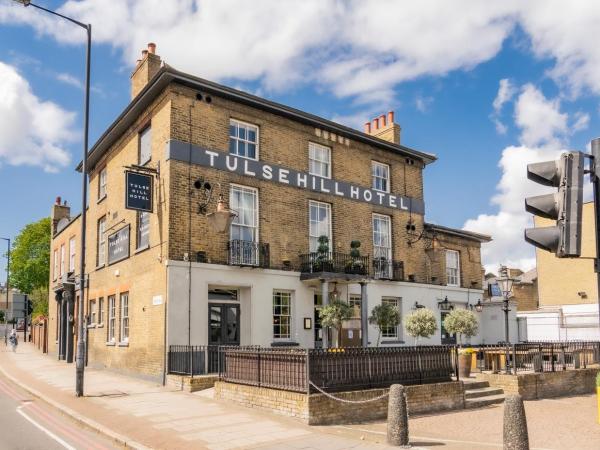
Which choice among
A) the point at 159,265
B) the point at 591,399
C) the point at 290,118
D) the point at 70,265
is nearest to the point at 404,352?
the point at 591,399

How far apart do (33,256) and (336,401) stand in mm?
56204

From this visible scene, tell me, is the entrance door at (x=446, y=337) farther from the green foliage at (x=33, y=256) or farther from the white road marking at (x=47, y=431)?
the green foliage at (x=33, y=256)

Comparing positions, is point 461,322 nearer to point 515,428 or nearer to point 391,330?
point 391,330

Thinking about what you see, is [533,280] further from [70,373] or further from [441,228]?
[70,373]

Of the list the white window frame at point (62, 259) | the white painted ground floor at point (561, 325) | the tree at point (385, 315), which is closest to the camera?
the tree at point (385, 315)

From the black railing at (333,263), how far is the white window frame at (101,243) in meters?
9.15

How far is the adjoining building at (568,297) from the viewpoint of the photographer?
3619 cm

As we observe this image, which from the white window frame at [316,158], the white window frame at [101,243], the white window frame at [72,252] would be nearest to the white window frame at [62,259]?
the white window frame at [72,252]

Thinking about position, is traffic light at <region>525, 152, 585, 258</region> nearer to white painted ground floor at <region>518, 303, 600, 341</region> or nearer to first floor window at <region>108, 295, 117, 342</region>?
first floor window at <region>108, 295, 117, 342</region>

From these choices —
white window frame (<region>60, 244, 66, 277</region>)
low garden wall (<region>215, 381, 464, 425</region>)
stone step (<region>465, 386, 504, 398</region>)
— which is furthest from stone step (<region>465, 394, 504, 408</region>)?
white window frame (<region>60, 244, 66, 277</region>)

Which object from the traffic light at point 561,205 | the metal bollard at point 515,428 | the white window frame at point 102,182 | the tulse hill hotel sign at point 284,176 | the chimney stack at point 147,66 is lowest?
the metal bollard at point 515,428

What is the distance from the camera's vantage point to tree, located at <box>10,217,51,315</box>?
191 ft

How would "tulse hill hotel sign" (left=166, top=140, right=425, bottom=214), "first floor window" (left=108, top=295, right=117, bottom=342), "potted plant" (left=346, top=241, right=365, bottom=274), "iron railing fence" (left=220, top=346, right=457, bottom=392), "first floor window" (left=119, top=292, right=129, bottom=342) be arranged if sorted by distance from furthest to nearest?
"first floor window" (left=108, top=295, right=117, bottom=342)
"potted plant" (left=346, top=241, right=365, bottom=274)
"first floor window" (left=119, top=292, right=129, bottom=342)
"tulse hill hotel sign" (left=166, top=140, right=425, bottom=214)
"iron railing fence" (left=220, top=346, right=457, bottom=392)

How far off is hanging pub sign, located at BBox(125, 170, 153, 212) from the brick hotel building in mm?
275
